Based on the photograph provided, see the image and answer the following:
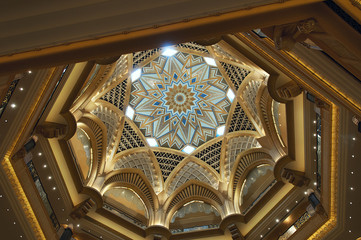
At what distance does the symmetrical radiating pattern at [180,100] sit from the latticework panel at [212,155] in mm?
942

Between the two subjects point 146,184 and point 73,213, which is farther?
point 146,184

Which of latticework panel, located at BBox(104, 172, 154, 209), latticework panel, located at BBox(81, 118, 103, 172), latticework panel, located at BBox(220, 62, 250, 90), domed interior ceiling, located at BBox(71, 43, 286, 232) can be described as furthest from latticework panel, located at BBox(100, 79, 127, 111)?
latticework panel, located at BBox(220, 62, 250, 90)

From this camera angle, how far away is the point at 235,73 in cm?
2011

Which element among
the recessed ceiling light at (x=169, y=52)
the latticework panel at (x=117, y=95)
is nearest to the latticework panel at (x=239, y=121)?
the recessed ceiling light at (x=169, y=52)

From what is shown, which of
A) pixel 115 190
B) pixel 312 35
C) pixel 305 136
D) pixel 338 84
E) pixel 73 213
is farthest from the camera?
pixel 115 190

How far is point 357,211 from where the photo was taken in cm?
1206

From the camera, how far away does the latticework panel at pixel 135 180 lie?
63.0 feet

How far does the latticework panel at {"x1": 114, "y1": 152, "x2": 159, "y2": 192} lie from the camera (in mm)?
20380

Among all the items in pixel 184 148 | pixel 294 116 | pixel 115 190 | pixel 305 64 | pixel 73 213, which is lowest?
pixel 305 64

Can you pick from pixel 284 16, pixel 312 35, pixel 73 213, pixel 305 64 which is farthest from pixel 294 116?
pixel 73 213

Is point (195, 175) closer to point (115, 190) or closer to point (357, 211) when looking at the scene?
point (115, 190)

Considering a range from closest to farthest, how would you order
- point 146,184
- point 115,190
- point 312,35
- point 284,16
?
point 284,16 < point 312,35 < point 115,190 < point 146,184

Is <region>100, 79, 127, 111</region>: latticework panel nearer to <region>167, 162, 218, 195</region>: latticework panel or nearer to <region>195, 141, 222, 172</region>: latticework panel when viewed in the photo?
<region>167, 162, 218, 195</region>: latticework panel

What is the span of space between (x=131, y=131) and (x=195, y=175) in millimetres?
5053
